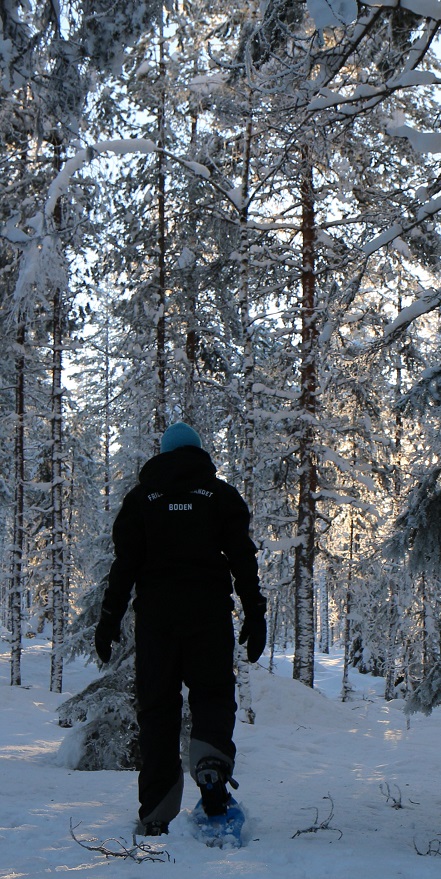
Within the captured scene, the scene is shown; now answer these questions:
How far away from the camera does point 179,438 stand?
4.22m

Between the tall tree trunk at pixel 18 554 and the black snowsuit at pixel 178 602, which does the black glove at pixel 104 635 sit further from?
the tall tree trunk at pixel 18 554

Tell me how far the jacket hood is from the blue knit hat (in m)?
0.07

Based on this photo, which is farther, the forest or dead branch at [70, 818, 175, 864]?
the forest

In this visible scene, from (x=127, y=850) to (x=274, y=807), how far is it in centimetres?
199

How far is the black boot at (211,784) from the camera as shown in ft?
11.7

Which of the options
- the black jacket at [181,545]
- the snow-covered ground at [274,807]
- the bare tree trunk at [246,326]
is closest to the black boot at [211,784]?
the snow-covered ground at [274,807]

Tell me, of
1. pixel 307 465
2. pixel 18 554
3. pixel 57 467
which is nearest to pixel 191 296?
pixel 307 465

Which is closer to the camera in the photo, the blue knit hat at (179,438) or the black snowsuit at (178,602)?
the black snowsuit at (178,602)

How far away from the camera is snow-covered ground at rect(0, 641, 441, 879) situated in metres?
2.92

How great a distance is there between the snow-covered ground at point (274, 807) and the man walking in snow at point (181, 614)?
1.03 feet

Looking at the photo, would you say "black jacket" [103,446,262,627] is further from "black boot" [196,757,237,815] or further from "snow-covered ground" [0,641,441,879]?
"snow-covered ground" [0,641,441,879]

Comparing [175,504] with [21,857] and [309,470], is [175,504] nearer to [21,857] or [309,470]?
[21,857]

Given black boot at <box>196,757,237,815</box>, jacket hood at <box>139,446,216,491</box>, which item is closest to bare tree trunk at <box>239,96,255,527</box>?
jacket hood at <box>139,446,216,491</box>

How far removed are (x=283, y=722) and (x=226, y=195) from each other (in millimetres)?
9326
